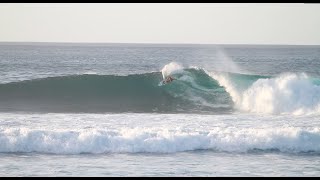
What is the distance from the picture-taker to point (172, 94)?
1266cm

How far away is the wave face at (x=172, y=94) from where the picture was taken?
11.1 m

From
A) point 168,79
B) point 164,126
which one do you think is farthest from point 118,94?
point 164,126

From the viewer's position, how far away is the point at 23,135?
23.6ft

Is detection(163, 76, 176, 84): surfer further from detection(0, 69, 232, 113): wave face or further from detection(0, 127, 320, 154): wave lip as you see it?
detection(0, 127, 320, 154): wave lip

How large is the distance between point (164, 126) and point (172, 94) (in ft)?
14.7

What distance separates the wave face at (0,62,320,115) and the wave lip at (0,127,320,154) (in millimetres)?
3264

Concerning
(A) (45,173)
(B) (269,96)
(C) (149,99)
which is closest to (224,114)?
(B) (269,96)

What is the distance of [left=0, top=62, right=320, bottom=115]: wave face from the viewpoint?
439 inches

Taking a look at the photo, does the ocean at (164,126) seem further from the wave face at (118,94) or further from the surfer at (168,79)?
the surfer at (168,79)

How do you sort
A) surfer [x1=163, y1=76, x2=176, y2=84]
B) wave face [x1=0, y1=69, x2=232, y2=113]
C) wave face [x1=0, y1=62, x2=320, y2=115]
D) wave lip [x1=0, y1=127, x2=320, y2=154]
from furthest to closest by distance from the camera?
surfer [x1=163, y1=76, x2=176, y2=84]
wave face [x1=0, y1=69, x2=232, y2=113]
wave face [x1=0, y1=62, x2=320, y2=115]
wave lip [x1=0, y1=127, x2=320, y2=154]

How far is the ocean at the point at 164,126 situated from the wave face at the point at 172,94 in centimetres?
3

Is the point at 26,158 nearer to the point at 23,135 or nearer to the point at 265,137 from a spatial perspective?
the point at 23,135

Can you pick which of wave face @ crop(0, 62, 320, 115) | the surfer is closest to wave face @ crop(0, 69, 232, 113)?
wave face @ crop(0, 62, 320, 115)

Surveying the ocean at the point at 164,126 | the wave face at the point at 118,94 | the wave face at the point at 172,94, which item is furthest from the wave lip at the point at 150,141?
the wave face at the point at 118,94
